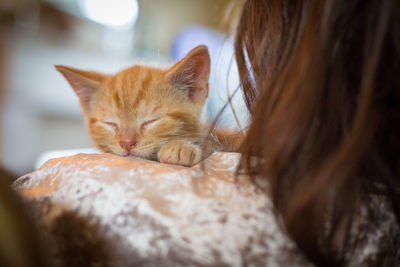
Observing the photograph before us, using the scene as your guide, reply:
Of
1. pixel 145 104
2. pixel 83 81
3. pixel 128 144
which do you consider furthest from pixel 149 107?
pixel 83 81

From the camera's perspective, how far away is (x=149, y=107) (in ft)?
2.84

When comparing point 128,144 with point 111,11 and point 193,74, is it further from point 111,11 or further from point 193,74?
point 111,11

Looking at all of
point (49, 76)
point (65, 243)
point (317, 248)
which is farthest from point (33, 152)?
point (317, 248)

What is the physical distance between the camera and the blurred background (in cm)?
305

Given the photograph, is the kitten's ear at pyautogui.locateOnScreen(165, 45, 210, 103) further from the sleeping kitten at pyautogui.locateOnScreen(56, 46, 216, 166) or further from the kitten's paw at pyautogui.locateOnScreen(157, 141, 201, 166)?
the kitten's paw at pyautogui.locateOnScreen(157, 141, 201, 166)

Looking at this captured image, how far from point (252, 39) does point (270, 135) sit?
282 mm

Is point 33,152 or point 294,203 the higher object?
point 294,203

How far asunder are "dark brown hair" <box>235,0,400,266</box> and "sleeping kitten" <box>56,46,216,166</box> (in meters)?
0.31

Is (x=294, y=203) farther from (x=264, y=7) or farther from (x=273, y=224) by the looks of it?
(x=264, y=7)

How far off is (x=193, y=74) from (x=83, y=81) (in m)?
0.37

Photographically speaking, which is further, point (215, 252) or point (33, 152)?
point (33, 152)

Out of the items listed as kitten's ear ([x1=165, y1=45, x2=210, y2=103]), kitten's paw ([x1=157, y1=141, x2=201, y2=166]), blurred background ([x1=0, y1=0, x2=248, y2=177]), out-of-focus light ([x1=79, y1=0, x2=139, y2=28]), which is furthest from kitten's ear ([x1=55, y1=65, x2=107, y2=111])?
out-of-focus light ([x1=79, y1=0, x2=139, y2=28])

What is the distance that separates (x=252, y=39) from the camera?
26.8 inches

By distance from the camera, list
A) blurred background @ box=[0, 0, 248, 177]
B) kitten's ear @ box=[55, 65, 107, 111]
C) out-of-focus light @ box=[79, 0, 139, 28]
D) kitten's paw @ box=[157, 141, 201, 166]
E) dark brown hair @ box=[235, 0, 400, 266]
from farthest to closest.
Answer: out-of-focus light @ box=[79, 0, 139, 28] < blurred background @ box=[0, 0, 248, 177] < kitten's ear @ box=[55, 65, 107, 111] < kitten's paw @ box=[157, 141, 201, 166] < dark brown hair @ box=[235, 0, 400, 266]
